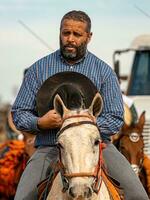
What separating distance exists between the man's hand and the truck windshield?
894 centimetres

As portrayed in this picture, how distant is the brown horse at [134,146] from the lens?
11241 mm

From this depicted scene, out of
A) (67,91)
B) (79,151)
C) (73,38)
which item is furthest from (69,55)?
(79,151)

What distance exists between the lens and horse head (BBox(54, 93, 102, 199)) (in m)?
6.06

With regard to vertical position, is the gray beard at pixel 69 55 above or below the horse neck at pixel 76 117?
above

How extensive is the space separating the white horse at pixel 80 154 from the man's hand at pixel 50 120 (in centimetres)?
9

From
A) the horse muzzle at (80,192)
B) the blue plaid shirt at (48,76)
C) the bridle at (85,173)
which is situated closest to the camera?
the horse muzzle at (80,192)

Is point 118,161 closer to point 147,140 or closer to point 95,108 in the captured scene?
point 95,108

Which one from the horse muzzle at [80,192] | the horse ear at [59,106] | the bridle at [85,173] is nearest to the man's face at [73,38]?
the horse ear at [59,106]

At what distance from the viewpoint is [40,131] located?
7188 mm

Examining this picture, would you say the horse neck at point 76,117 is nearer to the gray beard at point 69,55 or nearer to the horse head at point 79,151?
the horse head at point 79,151

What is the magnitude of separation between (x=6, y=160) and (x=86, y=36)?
617 cm

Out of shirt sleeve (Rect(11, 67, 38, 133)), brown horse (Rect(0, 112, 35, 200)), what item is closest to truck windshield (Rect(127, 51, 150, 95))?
brown horse (Rect(0, 112, 35, 200))

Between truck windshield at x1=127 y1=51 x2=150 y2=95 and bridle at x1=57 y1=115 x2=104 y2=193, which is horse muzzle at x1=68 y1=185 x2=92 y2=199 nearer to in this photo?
bridle at x1=57 y1=115 x2=104 y2=193

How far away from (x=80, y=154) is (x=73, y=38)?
1465 millimetres
